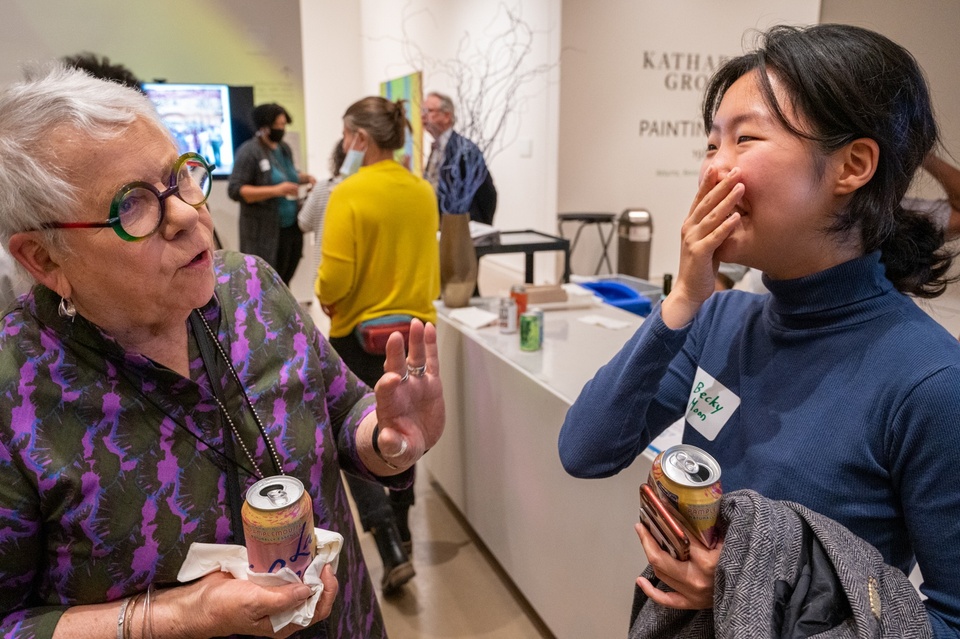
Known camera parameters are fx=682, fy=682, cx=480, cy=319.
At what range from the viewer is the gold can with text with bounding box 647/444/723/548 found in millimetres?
778

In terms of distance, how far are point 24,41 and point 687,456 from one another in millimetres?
3807

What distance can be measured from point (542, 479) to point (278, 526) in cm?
145

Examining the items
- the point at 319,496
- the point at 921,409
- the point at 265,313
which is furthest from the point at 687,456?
the point at 265,313

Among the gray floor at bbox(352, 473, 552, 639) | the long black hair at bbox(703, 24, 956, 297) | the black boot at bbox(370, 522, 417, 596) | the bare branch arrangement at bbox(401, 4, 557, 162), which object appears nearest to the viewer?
the long black hair at bbox(703, 24, 956, 297)

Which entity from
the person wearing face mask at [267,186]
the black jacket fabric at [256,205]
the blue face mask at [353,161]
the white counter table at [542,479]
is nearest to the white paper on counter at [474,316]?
the white counter table at [542,479]

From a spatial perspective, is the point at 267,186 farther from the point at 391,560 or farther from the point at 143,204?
the point at 143,204

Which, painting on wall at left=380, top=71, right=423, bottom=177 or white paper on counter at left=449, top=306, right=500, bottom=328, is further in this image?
painting on wall at left=380, top=71, right=423, bottom=177

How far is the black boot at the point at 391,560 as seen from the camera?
245cm

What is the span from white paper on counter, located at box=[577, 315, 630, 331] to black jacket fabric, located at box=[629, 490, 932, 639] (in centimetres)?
182

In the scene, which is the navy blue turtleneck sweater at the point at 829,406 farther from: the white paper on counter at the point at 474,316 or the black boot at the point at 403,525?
the black boot at the point at 403,525

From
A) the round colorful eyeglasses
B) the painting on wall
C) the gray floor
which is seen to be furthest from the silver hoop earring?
the painting on wall

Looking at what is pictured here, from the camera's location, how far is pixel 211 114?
4.75 m

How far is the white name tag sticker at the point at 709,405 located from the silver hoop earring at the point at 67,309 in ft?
2.97

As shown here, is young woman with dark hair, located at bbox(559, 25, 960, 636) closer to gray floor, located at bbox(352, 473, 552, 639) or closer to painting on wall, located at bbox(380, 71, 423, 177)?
gray floor, located at bbox(352, 473, 552, 639)
